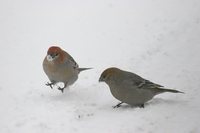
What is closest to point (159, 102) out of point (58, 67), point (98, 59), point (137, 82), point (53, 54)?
point (137, 82)

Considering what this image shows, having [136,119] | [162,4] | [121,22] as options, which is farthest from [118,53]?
[136,119]

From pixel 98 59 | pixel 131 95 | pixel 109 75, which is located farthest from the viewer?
pixel 98 59

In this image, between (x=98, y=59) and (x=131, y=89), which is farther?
(x=98, y=59)

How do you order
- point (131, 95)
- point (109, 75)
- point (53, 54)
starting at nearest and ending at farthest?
point (131, 95) → point (109, 75) → point (53, 54)

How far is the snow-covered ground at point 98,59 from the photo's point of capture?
6.89 meters

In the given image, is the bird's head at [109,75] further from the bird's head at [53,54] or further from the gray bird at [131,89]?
the bird's head at [53,54]

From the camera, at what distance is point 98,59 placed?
10.1 meters

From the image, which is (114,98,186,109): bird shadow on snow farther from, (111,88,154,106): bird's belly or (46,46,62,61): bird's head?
(46,46,62,61): bird's head

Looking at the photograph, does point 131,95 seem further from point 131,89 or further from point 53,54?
point 53,54

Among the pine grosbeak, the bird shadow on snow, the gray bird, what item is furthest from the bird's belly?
the pine grosbeak

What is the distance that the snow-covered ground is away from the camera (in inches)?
271

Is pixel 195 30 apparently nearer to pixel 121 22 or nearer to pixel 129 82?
pixel 121 22

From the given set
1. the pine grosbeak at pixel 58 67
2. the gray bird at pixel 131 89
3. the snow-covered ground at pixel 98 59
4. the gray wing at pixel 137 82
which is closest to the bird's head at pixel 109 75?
the gray bird at pixel 131 89

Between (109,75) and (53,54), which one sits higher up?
(53,54)
